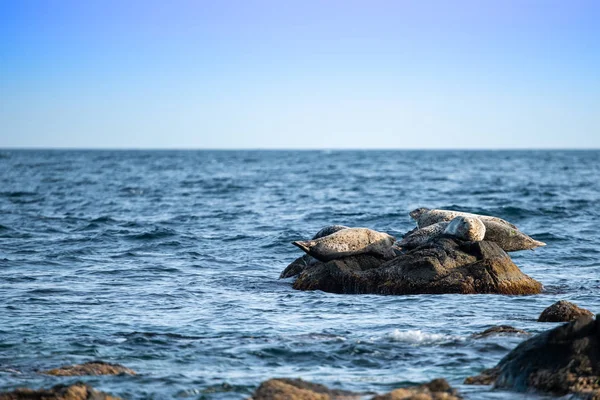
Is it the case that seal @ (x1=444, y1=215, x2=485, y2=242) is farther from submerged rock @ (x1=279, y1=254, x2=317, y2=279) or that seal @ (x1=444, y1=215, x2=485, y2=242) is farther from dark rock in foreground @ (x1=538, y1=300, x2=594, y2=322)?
dark rock in foreground @ (x1=538, y1=300, x2=594, y2=322)

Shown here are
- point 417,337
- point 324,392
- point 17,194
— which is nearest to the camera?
point 324,392

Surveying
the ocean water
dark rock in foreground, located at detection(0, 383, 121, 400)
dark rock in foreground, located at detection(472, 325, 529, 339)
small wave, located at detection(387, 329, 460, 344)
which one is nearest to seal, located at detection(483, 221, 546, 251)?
the ocean water

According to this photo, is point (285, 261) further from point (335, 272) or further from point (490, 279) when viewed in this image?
point (490, 279)

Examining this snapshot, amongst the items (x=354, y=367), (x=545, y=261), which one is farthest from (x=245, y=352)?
(x=545, y=261)

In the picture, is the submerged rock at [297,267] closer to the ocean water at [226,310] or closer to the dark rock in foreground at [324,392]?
the ocean water at [226,310]

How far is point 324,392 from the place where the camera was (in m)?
7.93

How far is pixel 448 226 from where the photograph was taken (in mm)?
15750

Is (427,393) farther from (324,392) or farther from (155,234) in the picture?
(155,234)

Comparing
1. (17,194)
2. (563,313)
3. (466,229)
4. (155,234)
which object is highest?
(466,229)

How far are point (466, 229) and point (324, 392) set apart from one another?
8.14 m

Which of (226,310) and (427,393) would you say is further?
(226,310)

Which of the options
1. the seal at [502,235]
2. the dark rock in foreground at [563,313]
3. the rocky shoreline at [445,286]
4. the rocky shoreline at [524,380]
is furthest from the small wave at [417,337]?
the seal at [502,235]

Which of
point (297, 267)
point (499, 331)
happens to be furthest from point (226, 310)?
point (499, 331)

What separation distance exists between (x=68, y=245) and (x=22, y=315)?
962 centimetres
